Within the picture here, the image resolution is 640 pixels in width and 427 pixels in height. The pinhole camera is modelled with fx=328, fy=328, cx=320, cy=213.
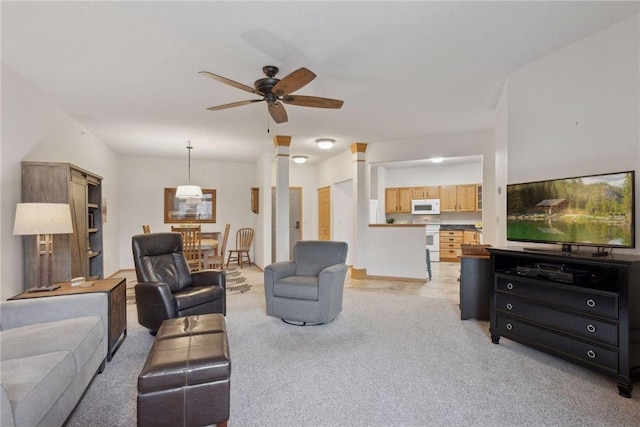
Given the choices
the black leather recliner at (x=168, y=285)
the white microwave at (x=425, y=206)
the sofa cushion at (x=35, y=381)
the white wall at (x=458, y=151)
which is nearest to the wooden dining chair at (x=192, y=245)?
the black leather recliner at (x=168, y=285)

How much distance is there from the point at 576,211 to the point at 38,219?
4262mm

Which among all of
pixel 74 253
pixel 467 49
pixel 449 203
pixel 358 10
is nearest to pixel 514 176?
pixel 467 49

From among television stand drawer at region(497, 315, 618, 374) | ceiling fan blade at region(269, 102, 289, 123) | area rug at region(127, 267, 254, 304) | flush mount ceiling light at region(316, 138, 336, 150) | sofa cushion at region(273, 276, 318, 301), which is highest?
flush mount ceiling light at region(316, 138, 336, 150)

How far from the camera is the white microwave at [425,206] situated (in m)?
8.32

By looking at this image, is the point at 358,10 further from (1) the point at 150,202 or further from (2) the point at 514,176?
(1) the point at 150,202

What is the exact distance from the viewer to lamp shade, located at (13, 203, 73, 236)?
8.53 ft

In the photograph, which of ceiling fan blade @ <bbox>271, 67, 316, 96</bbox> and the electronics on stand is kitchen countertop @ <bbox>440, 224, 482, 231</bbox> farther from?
ceiling fan blade @ <bbox>271, 67, 316, 96</bbox>

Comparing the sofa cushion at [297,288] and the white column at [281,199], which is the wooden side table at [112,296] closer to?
the sofa cushion at [297,288]

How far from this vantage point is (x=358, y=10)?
2.18 m

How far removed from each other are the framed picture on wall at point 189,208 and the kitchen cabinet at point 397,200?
4.45 metres

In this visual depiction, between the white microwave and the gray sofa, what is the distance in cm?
727

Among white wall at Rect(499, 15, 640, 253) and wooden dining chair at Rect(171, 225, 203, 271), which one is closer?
white wall at Rect(499, 15, 640, 253)

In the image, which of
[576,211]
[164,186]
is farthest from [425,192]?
[164,186]

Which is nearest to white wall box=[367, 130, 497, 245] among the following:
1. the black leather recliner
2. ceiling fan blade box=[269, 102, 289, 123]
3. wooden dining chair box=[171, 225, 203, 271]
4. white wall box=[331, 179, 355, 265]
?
white wall box=[331, 179, 355, 265]
